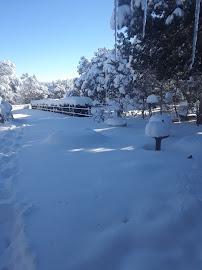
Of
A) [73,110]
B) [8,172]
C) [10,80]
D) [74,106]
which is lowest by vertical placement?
[73,110]

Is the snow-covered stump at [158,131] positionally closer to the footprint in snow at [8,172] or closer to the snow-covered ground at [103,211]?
the snow-covered ground at [103,211]

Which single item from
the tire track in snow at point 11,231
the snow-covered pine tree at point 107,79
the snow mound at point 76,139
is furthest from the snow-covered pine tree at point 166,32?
the snow-covered pine tree at point 107,79

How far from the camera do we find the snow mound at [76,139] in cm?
1111

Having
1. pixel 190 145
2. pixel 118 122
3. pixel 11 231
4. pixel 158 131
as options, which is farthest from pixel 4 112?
pixel 11 231

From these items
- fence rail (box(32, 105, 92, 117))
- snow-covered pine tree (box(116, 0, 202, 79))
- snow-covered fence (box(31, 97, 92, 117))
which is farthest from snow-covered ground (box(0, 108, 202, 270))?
snow-covered fence (box(31, 97, 92, 117))

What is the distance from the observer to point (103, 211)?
530cm

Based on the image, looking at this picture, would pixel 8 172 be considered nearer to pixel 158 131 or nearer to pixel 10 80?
pixel 158 131

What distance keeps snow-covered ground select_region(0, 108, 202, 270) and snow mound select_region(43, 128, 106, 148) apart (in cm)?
167

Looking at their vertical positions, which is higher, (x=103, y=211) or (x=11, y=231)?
(x=103, y=211)

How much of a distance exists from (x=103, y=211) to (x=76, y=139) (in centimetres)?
639

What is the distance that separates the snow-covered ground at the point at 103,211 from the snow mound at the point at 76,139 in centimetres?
167

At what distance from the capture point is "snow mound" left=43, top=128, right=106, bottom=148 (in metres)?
11.1

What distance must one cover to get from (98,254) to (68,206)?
168 cm

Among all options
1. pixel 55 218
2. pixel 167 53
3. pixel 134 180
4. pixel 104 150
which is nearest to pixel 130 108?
pixel 167 53
